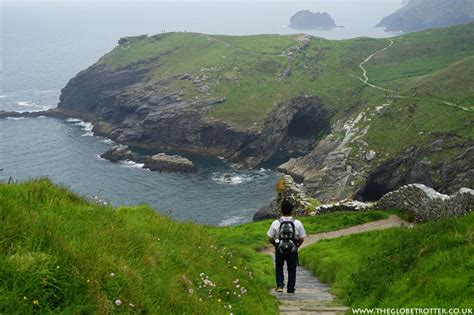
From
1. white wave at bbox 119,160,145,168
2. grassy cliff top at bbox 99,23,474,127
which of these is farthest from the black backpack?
grassy cliff top at bbox 99,23,474,127

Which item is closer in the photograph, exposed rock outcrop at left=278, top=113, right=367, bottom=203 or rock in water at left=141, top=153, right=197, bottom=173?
exposed rock outcrop at left=278, top=113, right=367, bottom=203

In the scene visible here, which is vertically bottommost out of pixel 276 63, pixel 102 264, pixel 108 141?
pixel 108 141

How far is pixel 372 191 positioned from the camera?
84.2 meters

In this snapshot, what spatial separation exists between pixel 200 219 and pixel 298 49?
109 metres

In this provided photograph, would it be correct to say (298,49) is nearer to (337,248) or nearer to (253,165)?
(253,165)

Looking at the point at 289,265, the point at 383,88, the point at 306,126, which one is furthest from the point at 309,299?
the point at 383,88

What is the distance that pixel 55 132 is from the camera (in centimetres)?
13275

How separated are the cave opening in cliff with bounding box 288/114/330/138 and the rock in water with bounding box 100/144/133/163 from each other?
44.5m

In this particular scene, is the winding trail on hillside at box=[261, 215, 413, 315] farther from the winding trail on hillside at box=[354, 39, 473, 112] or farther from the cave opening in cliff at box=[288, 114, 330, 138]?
the cave opening in cliff at box=[288, 114, 330, 138]

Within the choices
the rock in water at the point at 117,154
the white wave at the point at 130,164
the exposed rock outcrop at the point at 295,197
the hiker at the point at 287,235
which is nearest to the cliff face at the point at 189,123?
the rock in water at the point at 117,154

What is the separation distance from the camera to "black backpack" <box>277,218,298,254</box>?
1414 centimetres

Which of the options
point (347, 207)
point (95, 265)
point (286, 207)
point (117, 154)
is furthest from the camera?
point (117, 154)

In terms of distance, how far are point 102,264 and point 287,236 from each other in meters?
7.09

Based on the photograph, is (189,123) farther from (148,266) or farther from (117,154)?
(148,266)
